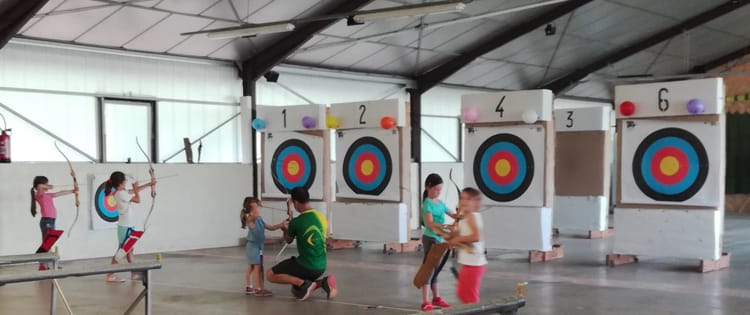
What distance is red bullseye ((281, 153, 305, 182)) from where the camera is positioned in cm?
1186

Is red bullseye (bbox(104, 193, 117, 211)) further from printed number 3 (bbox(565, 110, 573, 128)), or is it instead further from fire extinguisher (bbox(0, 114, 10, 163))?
printed number 3 (bbox(565, 110, 573, 128))

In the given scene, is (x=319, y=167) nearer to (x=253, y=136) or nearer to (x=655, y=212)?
(x=253, y=136)

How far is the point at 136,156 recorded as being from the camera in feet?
39.0

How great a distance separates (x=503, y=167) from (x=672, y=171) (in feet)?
6.48

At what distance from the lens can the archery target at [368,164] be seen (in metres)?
11.0

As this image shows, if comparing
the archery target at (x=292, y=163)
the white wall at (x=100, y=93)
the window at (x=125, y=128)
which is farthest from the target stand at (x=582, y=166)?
the window at (x=125, y=128)

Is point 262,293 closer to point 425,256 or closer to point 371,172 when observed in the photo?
point 425,256

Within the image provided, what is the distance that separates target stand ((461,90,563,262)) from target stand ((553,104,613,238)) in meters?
2.69

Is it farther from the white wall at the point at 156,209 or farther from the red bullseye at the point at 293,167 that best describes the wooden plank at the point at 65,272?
the red bullseye at the point at 293,167

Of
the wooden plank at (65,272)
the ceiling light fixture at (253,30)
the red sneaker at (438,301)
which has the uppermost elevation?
the ceiling light fixture at (253,30)

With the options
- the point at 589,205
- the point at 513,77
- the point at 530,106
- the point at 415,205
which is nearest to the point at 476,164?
the point at 530,106

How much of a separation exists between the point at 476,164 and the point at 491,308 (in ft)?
21.8

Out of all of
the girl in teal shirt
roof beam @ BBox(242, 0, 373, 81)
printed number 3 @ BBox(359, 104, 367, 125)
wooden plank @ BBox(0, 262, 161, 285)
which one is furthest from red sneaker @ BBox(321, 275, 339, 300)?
roof beam @ BBox(242, 0, 373, 81)

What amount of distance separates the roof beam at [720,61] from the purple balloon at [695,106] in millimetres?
12426
